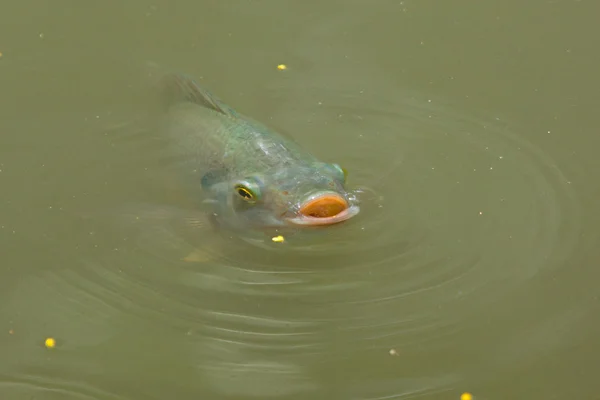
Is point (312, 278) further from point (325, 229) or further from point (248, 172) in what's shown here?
point (248, 172)

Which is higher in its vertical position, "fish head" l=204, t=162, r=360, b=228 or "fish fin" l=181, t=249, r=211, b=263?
"fish head" l=204, t=162, r=360, b=228

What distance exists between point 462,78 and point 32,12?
2.66 m

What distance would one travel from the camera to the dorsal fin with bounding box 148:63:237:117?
366cm

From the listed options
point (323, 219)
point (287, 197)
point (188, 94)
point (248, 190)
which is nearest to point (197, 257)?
point (248, 190)

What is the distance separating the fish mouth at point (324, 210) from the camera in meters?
3.05

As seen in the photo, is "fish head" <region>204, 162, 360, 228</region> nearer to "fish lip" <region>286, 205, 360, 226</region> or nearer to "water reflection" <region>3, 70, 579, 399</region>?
Result: "fish lip" <region>286, 205, 360, 226</region>

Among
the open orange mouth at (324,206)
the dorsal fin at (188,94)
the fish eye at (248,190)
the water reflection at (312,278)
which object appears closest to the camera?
the water reflection at (312,278)

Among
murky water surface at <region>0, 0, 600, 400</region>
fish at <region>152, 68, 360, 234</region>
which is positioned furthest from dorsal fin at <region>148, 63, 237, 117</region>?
murky water surface at <region>0, 0, 600, 400</region>

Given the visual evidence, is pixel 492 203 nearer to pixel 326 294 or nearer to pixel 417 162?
pixel 417 162

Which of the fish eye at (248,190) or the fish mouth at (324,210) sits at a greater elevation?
the fish eye at (248,190)

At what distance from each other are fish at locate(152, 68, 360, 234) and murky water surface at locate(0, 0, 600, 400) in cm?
11

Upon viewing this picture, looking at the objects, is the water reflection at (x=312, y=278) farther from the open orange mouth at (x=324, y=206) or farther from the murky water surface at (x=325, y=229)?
the open orange mouth at (x=324, y=206)

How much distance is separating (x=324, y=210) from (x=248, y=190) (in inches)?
14.0

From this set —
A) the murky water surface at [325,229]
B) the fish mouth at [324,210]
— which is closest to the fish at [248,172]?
the fish mouth at [324,210]
